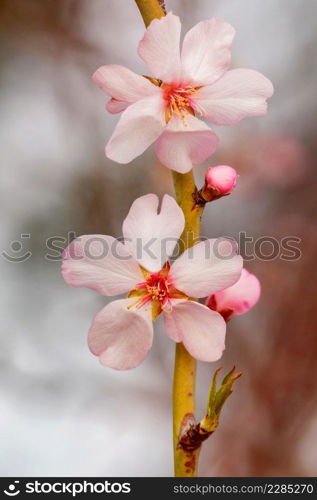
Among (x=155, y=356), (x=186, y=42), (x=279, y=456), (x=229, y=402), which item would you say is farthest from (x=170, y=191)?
(x=186, y=42)

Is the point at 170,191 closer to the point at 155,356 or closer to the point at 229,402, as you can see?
the point at 155,356

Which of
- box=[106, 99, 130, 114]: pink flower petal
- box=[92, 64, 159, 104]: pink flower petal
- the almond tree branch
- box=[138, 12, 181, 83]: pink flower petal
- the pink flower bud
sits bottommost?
the almond tree branch

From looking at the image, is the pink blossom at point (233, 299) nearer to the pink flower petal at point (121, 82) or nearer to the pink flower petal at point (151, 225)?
the pink flower petal at point (151, 225)

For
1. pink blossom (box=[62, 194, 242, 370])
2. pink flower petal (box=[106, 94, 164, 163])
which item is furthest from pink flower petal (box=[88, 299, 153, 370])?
pink flower petal (box=[106, 94, 164, 163])

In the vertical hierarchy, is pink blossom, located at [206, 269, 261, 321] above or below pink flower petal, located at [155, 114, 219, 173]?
below

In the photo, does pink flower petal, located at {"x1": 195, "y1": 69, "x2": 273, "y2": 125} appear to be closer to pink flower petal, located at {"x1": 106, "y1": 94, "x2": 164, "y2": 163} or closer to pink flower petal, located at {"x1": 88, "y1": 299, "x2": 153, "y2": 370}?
pink flower petal, located at {"x1": 106, "y1": 94, "x2": 164, "y2": 163}
